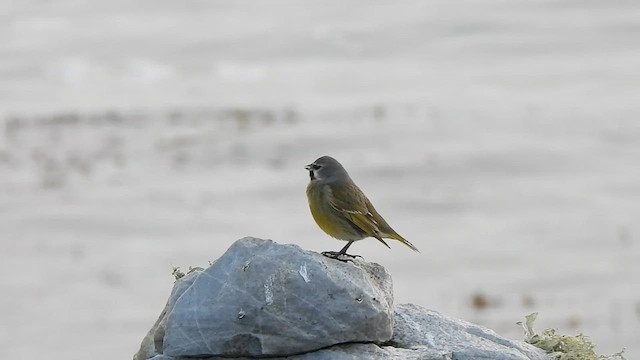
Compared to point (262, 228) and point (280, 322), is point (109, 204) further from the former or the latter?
point (280, 322)

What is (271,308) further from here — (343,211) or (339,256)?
(343,211)

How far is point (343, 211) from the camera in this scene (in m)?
10.4

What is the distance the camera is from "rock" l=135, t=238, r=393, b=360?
8305 millimetres

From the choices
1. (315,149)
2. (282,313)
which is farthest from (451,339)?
(315,149)

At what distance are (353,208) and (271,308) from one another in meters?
2.26

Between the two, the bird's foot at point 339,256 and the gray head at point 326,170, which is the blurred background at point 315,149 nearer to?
the gray head at point 326,170

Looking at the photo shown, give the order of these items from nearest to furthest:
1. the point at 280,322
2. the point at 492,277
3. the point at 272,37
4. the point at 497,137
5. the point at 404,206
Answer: the point at 280,322
the point at 492,277
the point at 404,206
the point at 497,137
the point at 272,37

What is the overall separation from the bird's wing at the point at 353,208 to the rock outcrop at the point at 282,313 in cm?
166

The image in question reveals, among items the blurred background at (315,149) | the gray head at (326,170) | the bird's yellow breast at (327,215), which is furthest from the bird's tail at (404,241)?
the blurred background at (315,149)

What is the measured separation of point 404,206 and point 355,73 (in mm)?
9687

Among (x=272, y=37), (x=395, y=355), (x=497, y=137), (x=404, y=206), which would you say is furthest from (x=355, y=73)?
(x=395, y=355)

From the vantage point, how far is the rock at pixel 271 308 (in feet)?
Result: 27.2

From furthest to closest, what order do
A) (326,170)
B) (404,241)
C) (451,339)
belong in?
(326,170) → (404,241) → (451,339)

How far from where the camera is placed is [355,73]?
37.9 m
